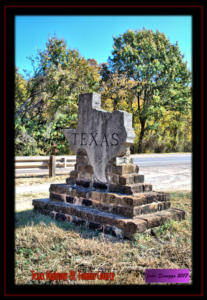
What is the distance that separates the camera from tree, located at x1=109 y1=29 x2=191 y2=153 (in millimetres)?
23391

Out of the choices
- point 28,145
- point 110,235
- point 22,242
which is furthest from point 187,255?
point 28,145

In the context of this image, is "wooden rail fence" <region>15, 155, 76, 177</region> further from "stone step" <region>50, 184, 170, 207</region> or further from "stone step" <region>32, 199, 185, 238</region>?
"stone step" <region>32, 199, 185, 238</region>

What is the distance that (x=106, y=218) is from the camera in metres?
4.53

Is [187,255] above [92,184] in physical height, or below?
below

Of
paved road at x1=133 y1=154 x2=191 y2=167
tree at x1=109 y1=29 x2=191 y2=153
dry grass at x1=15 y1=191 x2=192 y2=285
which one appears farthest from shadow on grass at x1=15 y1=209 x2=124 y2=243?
tree at x1=109 y1=29 x2=191 y2=153

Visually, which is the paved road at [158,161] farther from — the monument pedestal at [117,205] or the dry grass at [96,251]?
the dry grass at [96,251]

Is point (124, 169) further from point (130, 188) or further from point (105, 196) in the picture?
point (105, 196)

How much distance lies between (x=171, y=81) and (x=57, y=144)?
14356 mm

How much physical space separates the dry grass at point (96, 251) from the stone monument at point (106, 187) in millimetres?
237

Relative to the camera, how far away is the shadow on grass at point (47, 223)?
436cm

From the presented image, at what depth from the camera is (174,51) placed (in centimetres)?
2533

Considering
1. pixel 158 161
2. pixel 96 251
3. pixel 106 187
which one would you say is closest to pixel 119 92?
pixel 158 161

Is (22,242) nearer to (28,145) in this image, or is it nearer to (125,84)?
(28,145)

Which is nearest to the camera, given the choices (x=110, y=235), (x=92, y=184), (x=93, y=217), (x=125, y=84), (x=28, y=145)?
(x=110, y=235)
